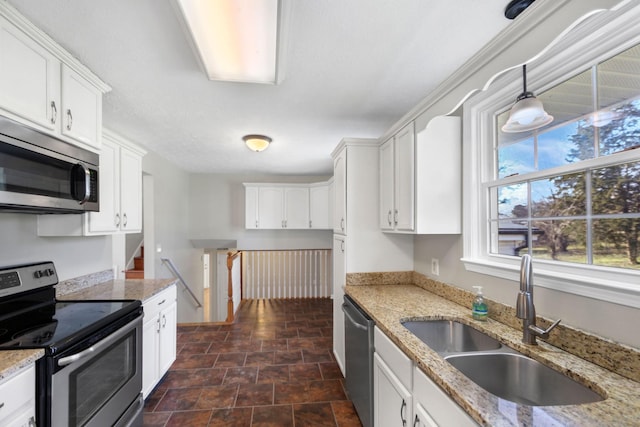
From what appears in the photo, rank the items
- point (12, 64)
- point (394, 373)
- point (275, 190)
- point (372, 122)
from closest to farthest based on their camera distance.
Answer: point (12, 64) < point (394, 373) < point (372, 122) < point (275, 190)

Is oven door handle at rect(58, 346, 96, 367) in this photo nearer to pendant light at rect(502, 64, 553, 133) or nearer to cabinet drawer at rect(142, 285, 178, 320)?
cabinet drawer at rect(142, 285, 178, 320)

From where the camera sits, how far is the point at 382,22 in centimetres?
148

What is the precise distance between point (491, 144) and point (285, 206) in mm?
4243

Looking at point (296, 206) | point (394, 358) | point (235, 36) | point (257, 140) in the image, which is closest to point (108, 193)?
point (257, 140)

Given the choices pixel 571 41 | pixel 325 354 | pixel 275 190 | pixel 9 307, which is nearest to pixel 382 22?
pixel 571 41

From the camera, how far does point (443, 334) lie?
178cm

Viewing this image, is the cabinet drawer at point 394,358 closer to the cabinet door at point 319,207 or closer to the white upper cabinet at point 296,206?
the cabinet door at point 319,207

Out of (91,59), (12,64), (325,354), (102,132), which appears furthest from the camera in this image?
(325,354)

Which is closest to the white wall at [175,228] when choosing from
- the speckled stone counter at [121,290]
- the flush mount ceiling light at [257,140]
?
the flush mount ceiling light at [257,140]

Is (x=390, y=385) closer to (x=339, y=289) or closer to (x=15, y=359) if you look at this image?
(x=339, y=289)

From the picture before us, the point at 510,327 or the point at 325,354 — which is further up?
the point at 510,327

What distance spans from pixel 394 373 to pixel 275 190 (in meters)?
4.58

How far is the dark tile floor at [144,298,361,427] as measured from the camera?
7.48 ft

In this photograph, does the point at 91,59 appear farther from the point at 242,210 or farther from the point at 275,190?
the point at 242,210
